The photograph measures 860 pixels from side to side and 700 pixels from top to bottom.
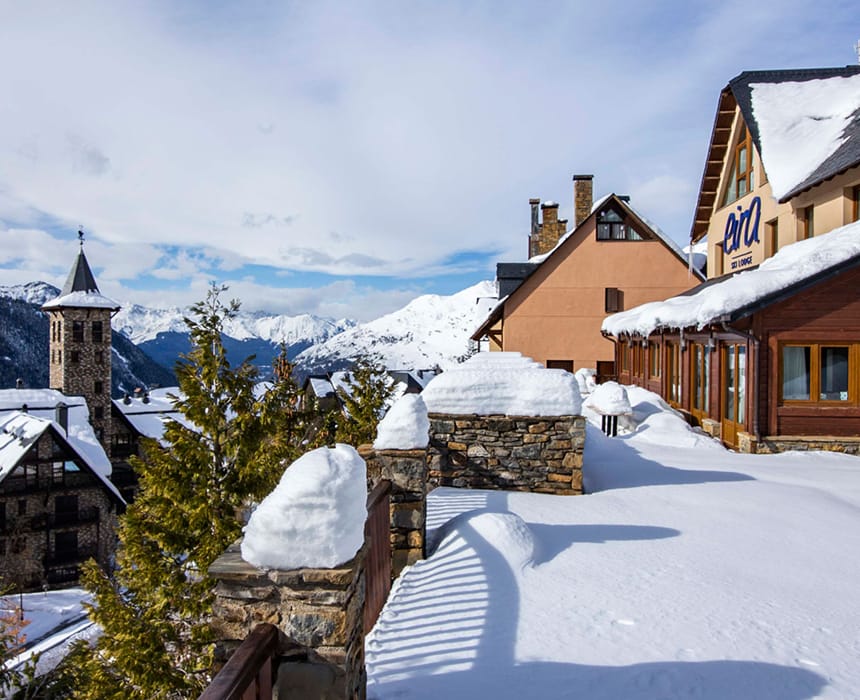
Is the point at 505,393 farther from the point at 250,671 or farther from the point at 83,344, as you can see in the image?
the point at 83,344

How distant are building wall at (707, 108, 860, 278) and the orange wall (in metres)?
2.50

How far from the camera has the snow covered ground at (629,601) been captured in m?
3.72

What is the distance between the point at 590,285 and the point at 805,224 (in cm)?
922

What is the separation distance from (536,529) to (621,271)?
19.1m

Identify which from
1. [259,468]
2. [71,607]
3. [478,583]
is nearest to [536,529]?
[478,583]

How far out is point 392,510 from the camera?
568cm

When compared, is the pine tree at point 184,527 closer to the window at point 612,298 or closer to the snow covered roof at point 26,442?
the window at point 612,298

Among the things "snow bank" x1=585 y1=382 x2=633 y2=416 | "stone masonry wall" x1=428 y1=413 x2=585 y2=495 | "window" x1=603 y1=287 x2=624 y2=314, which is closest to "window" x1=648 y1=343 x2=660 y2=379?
"window" x1=603 y1=287 x2=624 y2=314

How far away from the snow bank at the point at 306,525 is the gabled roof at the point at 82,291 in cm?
4622

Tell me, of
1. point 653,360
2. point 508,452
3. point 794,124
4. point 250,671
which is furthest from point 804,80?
point 250,671

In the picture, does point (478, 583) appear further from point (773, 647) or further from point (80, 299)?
point (80, 299)

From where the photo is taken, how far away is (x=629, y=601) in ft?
15.6

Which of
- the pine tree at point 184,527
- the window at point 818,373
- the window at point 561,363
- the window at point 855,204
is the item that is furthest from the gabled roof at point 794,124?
the pine tree at point 184,527

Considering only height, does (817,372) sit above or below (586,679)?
above
